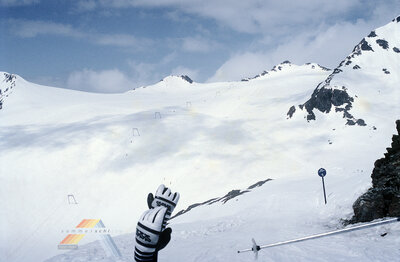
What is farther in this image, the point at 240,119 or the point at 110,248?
the point at 240,119

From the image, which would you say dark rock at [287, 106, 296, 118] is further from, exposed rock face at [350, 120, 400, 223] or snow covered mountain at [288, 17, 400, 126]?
exposed rock face at [350, 120, 400, 223]

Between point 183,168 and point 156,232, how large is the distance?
52.4 metres

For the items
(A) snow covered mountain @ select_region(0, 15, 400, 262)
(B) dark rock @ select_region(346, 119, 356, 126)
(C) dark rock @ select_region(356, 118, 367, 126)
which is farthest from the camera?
(B) dark rock @ select_region(346, 119, 356, 126)

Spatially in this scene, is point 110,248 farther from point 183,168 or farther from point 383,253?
point 183,168

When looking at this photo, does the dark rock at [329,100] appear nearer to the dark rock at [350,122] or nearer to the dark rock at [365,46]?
the dark rock at [350,122]

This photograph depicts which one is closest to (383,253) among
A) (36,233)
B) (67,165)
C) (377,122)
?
(36,233)

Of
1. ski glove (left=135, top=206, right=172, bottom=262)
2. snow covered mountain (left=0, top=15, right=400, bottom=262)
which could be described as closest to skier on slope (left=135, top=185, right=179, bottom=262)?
ski glove (left=135, top=206, right=172, bottom=262)

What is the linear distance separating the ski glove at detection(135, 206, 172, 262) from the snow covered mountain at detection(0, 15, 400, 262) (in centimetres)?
576

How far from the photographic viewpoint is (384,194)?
40.5ft

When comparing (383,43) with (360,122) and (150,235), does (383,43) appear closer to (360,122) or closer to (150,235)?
(360,122)

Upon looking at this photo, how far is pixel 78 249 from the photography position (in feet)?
42.4

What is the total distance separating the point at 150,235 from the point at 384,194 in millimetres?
11248

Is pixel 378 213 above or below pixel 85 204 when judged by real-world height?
above

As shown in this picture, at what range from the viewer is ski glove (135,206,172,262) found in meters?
4.82
